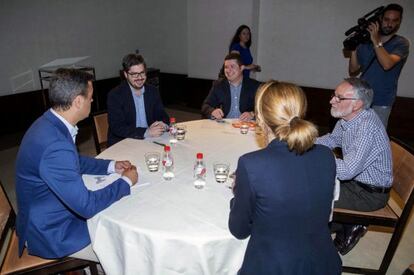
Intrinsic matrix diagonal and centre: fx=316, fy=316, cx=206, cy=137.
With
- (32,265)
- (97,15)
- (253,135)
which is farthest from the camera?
(97,15)

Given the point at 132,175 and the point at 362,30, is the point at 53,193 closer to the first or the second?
the point at 132,175

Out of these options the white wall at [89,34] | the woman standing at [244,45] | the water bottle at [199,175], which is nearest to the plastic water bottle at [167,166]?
the water bottle at [199,175]

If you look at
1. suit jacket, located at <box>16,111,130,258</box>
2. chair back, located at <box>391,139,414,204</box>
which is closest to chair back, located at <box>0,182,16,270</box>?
suit jacket, located at <box>16,111,130,258</box>

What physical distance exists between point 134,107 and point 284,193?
196 cm

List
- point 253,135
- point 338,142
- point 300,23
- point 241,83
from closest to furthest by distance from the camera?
point 338,142 → point 253,135 → point 241,83 → point 300,23

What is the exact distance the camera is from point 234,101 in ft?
11.2

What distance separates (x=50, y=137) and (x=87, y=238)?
0.61 meters

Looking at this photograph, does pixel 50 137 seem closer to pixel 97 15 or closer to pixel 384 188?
pixel 384 188

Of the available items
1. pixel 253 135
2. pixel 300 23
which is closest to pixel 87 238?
pixel 253 135

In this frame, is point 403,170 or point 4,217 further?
point 403,170

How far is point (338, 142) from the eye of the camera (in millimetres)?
2479

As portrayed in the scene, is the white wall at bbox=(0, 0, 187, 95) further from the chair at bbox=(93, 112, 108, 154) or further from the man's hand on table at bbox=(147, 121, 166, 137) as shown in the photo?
the man's hand on table at bbox=(147, 121, 166, 137)

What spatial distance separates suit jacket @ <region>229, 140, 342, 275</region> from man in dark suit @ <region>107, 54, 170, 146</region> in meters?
1.43

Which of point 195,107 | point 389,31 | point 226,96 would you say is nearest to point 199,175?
point 226,96
